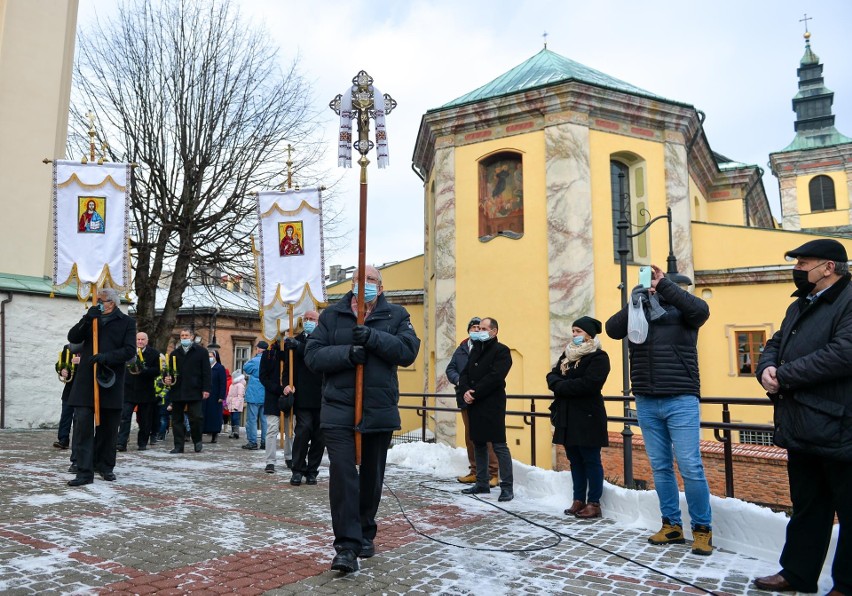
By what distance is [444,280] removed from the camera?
63.5 ft

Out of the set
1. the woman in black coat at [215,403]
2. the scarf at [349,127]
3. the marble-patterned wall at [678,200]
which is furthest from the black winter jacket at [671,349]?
the marble-patterned wall at [678,200]

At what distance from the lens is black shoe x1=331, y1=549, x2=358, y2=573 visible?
3994 millimetres

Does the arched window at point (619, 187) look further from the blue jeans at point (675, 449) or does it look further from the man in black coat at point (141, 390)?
the blue jeans at point (675, 449)

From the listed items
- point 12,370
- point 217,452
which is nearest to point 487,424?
point 217,452

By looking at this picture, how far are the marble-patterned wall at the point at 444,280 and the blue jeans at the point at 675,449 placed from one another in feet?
44.6

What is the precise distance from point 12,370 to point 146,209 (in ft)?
17.0

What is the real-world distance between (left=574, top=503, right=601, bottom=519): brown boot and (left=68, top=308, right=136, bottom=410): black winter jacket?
521 centimetres

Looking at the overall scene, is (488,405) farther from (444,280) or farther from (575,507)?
(444,280)

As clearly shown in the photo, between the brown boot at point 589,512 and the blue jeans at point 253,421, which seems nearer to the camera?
the brown boot at point 589,512

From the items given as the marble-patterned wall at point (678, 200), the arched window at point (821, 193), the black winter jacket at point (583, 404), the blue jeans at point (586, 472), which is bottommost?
the blue jeans at point (586, 472)

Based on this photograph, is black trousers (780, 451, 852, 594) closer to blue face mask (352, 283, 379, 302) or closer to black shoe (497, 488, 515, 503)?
blue face mask (352, 283, 379, 302)

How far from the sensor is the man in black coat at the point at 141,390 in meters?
10.4

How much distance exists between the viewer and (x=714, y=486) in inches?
496

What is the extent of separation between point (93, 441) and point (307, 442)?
2340 mm
